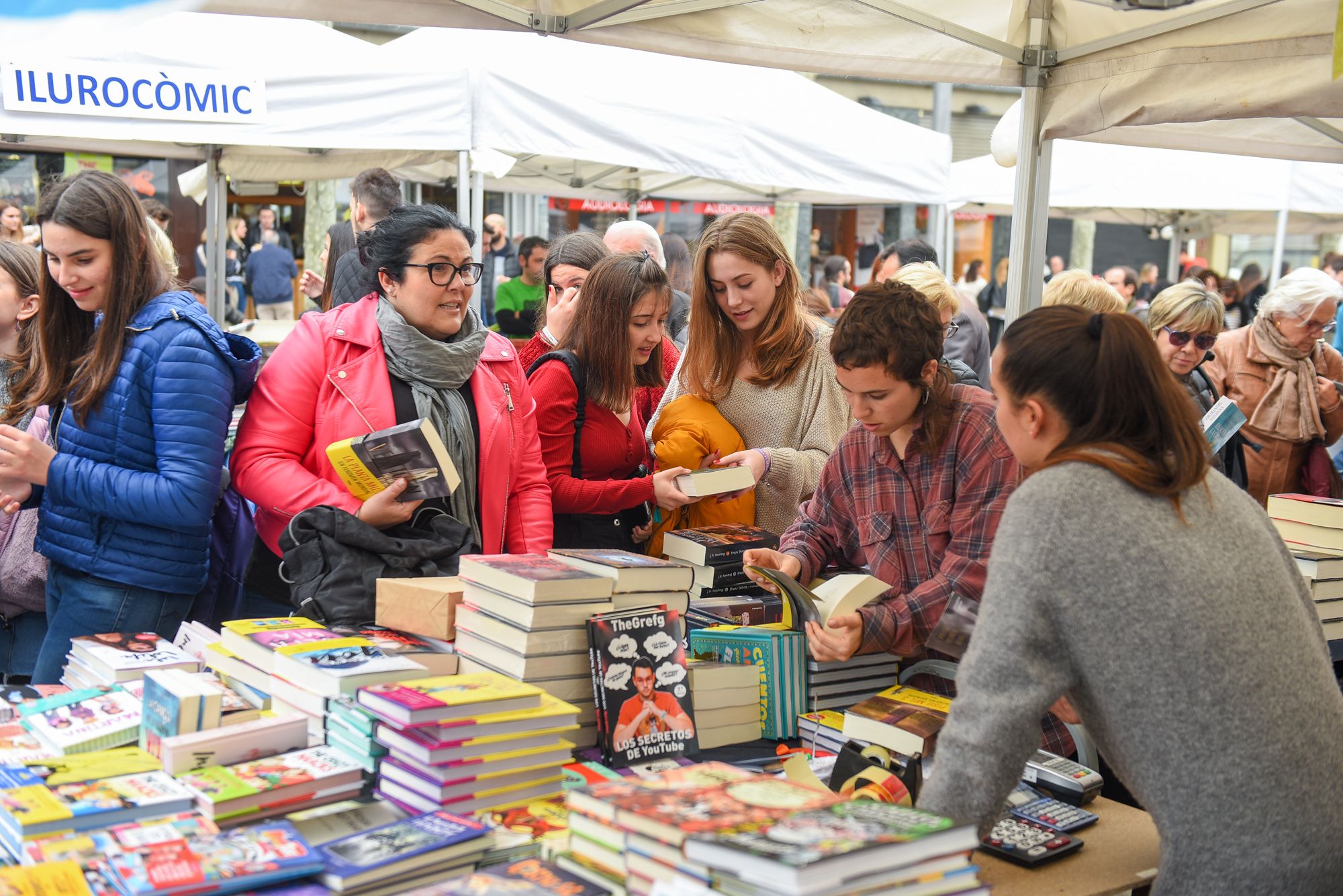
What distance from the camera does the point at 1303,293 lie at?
4547 millimetres

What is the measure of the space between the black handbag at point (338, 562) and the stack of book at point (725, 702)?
67 centimetres

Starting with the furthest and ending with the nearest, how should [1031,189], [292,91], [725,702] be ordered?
[292,91] → [1031,189] → [725,702]

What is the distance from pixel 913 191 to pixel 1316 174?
139 inches

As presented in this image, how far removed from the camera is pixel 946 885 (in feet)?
4.25

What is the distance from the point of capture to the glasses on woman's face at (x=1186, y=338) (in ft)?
13.7

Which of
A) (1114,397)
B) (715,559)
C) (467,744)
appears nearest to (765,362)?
(715,559)

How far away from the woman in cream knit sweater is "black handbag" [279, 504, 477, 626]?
1.07m

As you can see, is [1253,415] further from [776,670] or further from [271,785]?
[271,785]

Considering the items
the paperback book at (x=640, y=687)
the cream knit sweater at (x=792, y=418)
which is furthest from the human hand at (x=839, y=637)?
the cream knit sweater at (x=792, y=418)

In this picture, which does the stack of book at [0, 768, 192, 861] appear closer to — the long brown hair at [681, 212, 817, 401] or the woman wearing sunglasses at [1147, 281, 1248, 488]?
the long brown hair at [681, 212, 817, 401]

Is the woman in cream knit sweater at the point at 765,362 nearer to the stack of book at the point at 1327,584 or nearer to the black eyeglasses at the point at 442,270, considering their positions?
the black eyeglasses at the point at 442,270

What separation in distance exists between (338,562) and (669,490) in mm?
1008

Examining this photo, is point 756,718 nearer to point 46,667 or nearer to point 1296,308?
point 46,667

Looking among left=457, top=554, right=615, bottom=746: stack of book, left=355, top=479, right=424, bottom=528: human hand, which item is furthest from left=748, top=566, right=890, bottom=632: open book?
left=355, top=479, right=424, bottom=528: human hand
